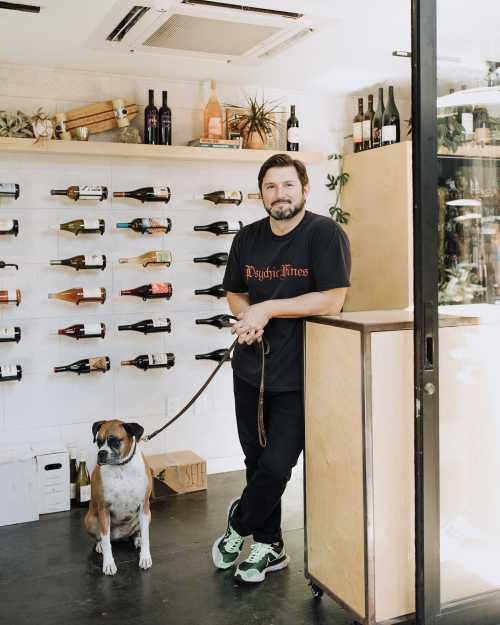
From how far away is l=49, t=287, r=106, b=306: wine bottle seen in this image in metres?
4.29

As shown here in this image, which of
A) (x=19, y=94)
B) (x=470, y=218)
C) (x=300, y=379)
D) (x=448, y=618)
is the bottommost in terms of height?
(x=448, y=618)

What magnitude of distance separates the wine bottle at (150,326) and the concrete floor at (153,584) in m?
1.13

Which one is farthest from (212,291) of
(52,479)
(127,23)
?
(127,23)

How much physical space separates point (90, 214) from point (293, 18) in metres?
1.71

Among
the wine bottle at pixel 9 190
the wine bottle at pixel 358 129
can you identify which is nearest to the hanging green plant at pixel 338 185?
the wine bottle at pixel 358 129

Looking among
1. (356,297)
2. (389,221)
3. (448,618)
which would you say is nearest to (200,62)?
(389,221)

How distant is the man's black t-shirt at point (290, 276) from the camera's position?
2.75 m

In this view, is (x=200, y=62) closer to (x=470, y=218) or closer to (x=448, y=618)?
(x=470, y=218)

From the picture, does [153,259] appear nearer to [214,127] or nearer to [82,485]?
[214,127]

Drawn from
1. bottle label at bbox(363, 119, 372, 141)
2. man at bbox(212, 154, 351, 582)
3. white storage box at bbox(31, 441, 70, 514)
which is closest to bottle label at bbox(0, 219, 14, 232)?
white storage box at bbox(31, 441, 70, 514)

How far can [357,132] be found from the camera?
5.01 meters

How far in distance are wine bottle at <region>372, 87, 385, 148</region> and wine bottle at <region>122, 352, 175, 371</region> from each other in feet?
6.51

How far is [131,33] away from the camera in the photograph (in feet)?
12.0

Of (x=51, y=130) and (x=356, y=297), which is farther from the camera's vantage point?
(x=356, y=297)
